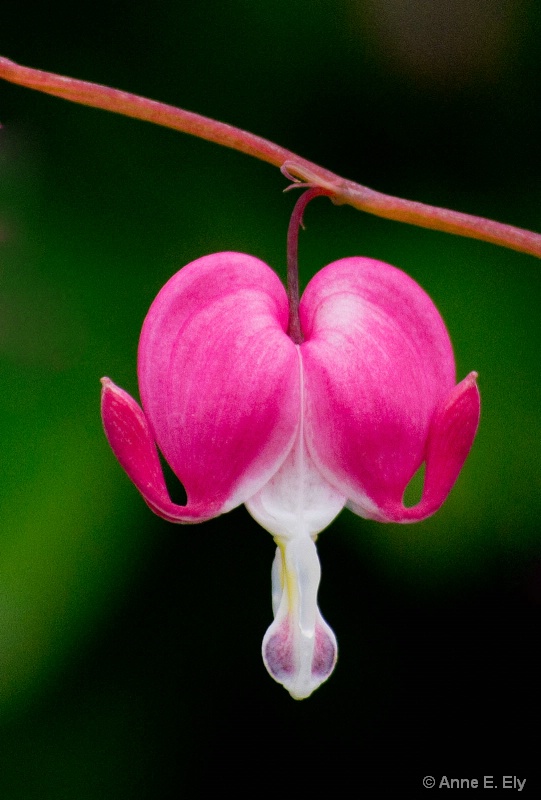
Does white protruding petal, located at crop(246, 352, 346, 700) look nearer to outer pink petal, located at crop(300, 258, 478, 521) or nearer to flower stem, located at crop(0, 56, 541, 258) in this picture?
outer pink petal, located at crop(300, 258, 478, 521)

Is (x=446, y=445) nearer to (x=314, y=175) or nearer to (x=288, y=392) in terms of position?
(x=288, y=392)

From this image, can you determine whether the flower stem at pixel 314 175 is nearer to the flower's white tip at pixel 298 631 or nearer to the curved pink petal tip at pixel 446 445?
the curved pink petal tip at pixel 446 445

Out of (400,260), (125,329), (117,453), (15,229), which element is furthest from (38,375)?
(117,453)

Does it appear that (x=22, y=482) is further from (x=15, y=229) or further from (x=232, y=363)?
(x=232, y=363)

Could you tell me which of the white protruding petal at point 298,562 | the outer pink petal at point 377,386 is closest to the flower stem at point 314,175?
the outer pink petal at point 377,386

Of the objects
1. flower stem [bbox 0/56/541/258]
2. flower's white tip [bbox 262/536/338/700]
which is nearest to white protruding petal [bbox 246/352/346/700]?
flower's white tip [bbox 262/536/338/700]

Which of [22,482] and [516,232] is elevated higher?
[22,482]

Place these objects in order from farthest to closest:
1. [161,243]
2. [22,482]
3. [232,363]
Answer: [161,243] < [22,482] < [232,363]
